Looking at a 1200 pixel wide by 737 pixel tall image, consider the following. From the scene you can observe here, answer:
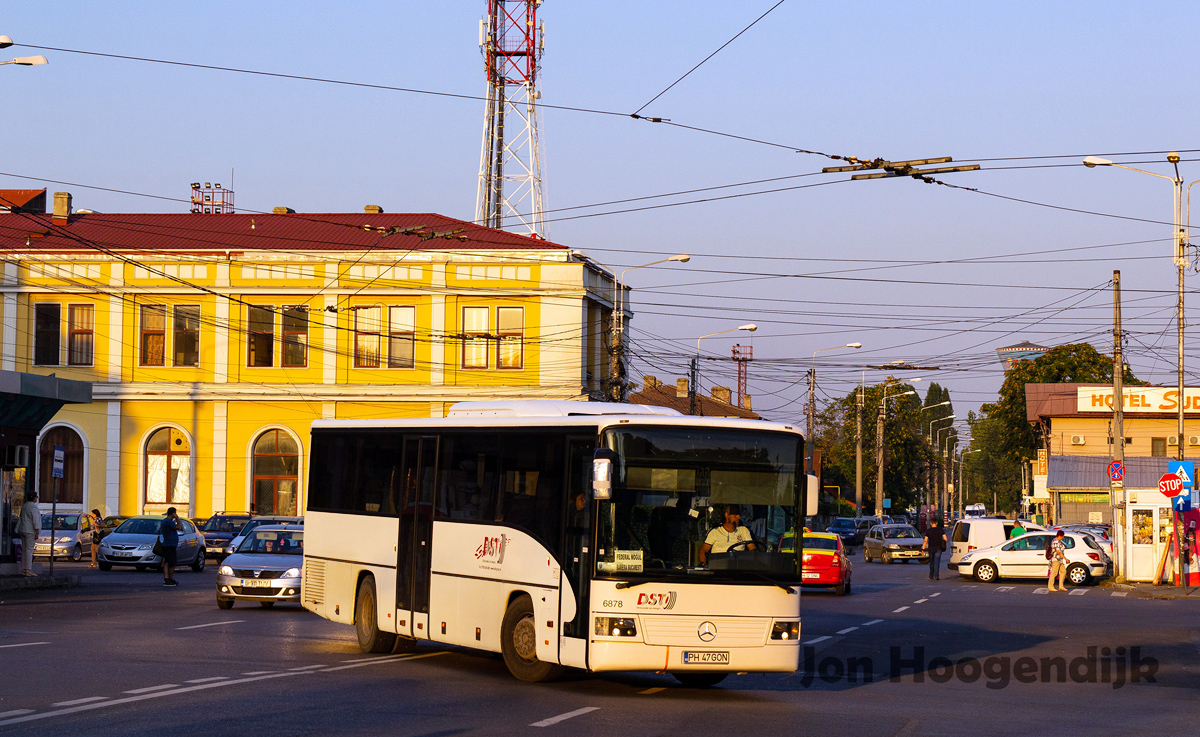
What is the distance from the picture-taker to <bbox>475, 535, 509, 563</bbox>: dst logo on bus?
14945mm

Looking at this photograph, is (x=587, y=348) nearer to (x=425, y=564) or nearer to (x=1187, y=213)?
(x=1187, y=213)

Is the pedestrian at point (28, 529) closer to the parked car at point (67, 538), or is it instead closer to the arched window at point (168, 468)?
the parked car at point (67, 538)

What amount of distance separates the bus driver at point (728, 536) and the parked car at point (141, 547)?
85.5ft

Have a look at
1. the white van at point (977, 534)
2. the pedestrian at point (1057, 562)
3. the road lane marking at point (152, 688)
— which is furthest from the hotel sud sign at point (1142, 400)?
the road lane marking at point (152, 688)

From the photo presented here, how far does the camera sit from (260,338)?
5375cm

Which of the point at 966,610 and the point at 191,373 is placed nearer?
the point at 966,610

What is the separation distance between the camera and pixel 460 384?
52812 mm

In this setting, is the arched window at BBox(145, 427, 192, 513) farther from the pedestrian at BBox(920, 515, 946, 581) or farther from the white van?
the white van

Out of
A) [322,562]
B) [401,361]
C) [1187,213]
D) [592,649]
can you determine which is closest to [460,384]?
[401,361]

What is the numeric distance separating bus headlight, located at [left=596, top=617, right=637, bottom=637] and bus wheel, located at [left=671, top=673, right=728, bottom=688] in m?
1.63

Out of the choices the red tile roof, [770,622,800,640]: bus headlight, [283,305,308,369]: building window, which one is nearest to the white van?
the red tile roof

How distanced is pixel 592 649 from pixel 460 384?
39.8 metres

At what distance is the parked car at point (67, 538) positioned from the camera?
42.5 metres

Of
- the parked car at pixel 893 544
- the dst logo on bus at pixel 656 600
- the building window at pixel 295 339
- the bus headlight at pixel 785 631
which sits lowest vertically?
the parked car at pixel 893 544
